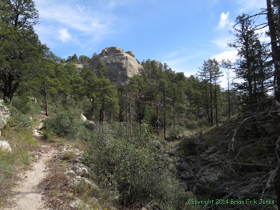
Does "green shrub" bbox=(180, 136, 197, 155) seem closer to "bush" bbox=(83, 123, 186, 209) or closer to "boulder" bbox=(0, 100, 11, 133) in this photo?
"bush" bbox=(83, 123, 186, 209)

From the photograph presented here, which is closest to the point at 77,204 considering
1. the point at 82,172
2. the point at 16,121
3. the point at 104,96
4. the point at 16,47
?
the point at 82,172

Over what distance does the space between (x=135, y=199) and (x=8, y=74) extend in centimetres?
1297

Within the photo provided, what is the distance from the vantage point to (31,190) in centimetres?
505

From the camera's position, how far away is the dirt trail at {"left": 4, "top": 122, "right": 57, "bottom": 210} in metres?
4.30

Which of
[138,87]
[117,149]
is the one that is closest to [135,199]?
[117,149]

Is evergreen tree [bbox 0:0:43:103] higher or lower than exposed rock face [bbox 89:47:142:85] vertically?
lower

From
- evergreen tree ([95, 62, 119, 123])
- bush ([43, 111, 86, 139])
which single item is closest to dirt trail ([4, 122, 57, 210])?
bush ([43, 111, 86, 139])

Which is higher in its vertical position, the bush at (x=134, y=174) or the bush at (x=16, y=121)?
the bush at (x=16, y=121)

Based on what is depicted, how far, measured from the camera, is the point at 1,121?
8.67m

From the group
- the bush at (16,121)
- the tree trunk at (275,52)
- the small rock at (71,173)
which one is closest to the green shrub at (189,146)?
the small rock at (71,173)

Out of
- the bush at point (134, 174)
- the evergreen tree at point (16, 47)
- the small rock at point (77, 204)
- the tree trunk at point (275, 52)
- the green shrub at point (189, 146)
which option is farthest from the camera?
the green shrub at point (189, 146)

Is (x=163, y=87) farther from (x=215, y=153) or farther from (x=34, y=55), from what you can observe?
(x=34, y=55)

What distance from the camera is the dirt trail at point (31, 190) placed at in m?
4.30

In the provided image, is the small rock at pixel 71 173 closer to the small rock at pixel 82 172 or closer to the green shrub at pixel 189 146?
the small rock at pixel 82 172
